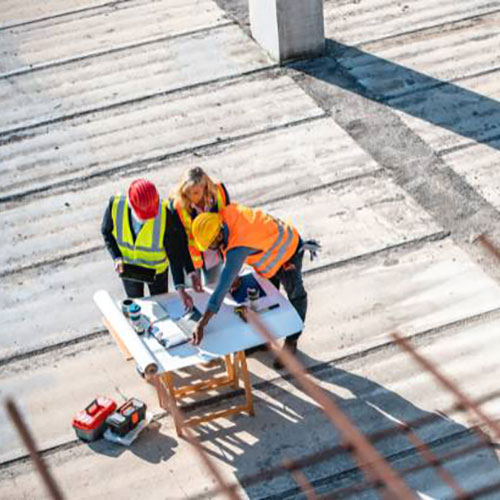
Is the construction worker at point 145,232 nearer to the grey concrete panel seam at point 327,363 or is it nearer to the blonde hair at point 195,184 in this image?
the blonde hair at point 195,184

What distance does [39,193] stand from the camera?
10664 millimetres

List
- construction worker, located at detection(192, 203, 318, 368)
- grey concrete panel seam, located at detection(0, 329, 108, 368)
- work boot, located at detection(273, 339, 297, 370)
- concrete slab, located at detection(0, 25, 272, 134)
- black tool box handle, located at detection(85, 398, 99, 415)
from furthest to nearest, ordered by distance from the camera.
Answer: concrete slab, located at detection(0, 25, 272, 134) → grey concrete panel seam, located at detection(0, 329, 108, 368) → work boot, located at detection(273, 339, 297, 370) → black tool box handle, located at detection(85, 398, 99, 415) → construction worker, located at detection(192, 203, 318, 368)

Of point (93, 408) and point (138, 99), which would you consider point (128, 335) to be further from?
point (138, 99)

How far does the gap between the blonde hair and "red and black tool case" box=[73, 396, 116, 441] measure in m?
1.62

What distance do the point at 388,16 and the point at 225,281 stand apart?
662 centimetres

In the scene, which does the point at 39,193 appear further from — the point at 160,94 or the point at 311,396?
the point at 311,396

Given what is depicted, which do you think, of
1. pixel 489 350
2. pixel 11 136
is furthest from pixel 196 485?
pixel 11 136

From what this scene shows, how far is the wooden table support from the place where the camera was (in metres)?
7.79

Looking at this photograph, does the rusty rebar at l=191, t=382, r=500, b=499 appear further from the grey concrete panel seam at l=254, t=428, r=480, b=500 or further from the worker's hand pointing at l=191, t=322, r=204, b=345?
the worker's hand pointing at l=191, t=322, r=204, b=345

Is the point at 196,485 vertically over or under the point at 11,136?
under

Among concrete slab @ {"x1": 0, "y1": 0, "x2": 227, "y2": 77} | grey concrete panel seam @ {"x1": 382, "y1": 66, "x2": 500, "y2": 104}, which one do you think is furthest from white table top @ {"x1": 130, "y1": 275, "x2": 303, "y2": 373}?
concrete slab @ {"x1": 0, "y1": 0, "x2": 227, "y2": 77}

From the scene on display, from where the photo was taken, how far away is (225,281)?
734 cm

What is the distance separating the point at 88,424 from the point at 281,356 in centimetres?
153

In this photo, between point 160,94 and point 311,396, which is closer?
point 311,396
